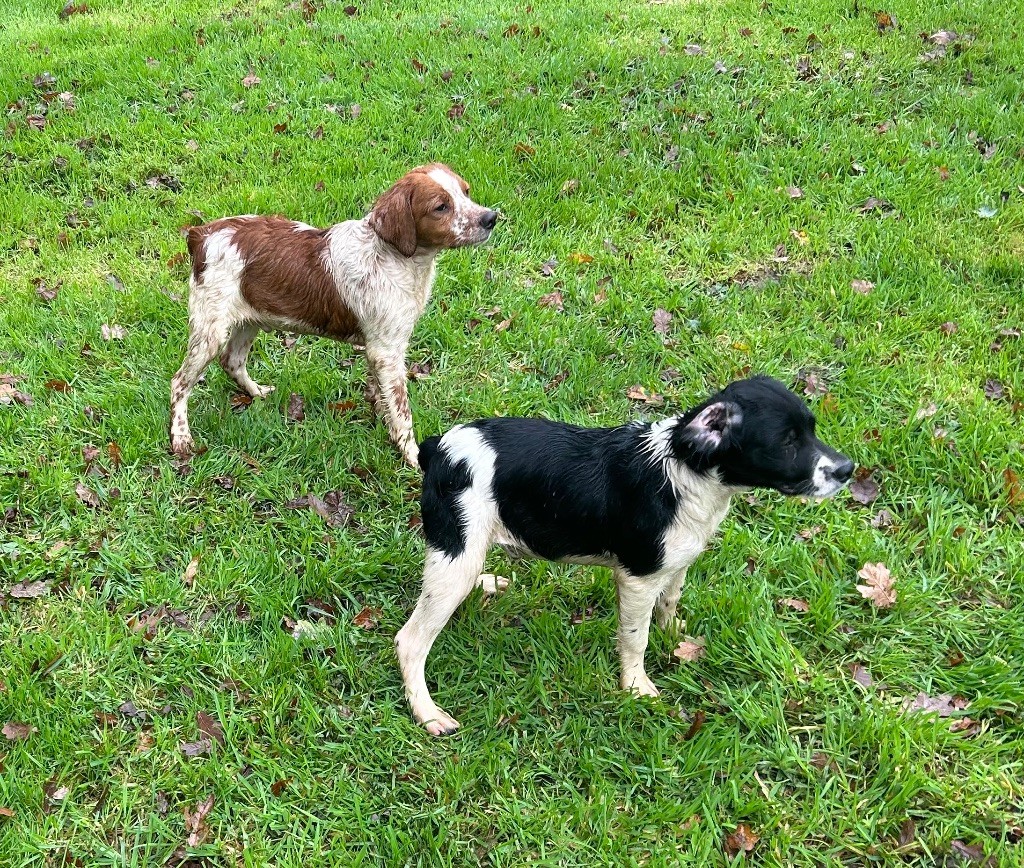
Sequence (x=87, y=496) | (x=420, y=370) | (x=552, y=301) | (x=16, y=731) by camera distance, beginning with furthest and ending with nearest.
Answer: (x=552, y=301)
(x=420, y=370)
(x=87, y=496)
(x=16, y=731)

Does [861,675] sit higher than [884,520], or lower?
lower

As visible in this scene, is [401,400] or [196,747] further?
[401,400]

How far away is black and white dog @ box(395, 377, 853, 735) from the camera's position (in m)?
2.83

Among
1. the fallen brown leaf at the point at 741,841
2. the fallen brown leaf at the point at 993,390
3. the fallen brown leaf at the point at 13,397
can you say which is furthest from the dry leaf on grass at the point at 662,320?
the fallen brown leaf at the point at 13,397

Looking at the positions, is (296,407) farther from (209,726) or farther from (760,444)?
(760,444)

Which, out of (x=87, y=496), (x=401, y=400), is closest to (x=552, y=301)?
(x=401, y=400)

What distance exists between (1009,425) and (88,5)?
40.1 feet

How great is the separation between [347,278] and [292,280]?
1.08 feet

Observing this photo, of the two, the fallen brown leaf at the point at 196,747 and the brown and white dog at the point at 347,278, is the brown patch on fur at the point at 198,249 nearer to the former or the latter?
the brown and white dog at the point at 347,278

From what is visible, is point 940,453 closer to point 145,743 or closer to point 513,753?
point 513,753

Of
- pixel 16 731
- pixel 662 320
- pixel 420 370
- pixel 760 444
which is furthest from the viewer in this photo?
pixel 662 320

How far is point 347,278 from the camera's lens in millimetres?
4441

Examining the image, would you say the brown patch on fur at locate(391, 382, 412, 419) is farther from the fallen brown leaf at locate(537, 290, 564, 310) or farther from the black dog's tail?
the fallen brown leaf at locate(537, 290, 564, 310)

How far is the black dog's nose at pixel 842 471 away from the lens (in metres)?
2.87
